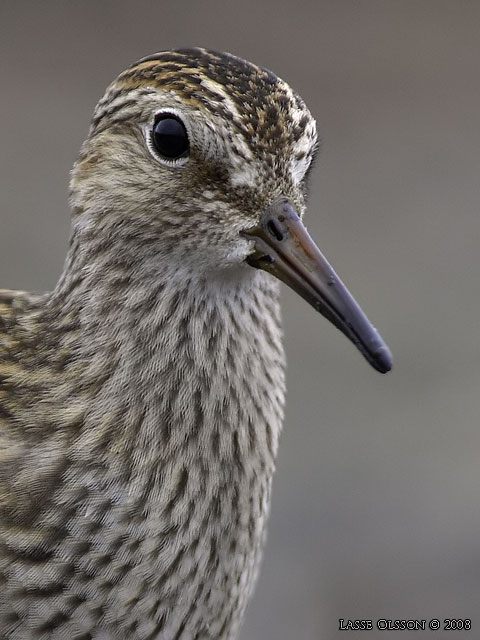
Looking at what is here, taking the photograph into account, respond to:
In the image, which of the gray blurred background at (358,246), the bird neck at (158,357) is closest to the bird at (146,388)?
the bird neck at (158,357)

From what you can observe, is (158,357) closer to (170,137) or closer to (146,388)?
(146,388)

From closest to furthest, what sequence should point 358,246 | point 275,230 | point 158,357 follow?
point 275,230
point 158,357
point 358,246

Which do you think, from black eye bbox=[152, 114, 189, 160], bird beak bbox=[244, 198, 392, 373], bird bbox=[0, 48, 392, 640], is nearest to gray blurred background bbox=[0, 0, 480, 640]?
bird bbox=[0, 48, 392, 640]

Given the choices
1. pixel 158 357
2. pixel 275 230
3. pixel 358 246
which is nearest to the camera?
pixel 275 230

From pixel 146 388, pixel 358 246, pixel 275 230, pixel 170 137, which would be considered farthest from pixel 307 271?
pixel 358 246

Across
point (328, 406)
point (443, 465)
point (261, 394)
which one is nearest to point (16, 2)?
point (328, 406)
